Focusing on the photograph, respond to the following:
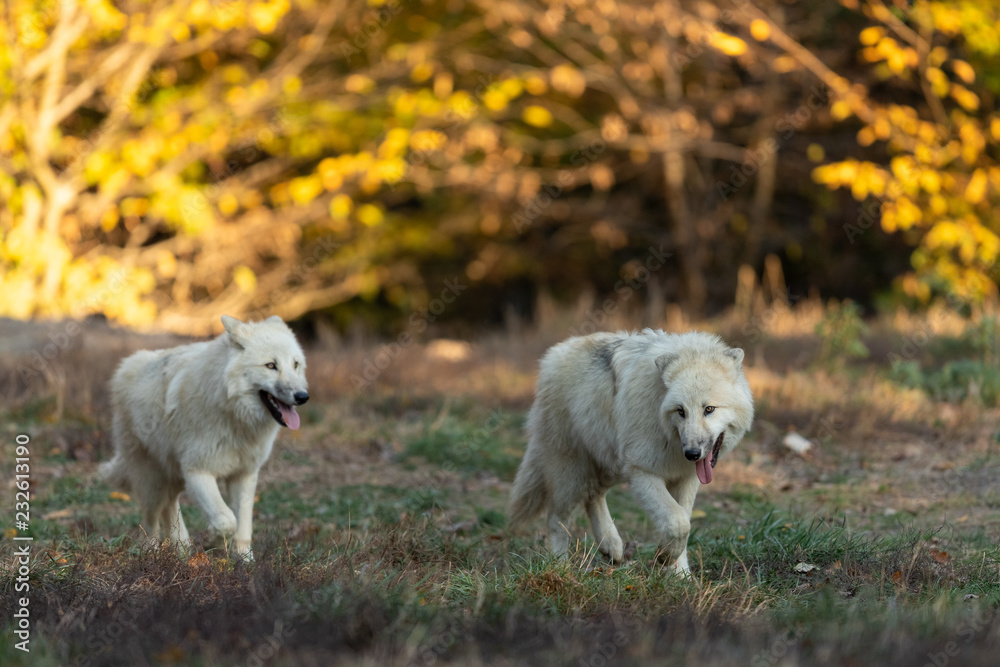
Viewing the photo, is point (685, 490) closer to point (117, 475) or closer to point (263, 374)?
point (263, 374)

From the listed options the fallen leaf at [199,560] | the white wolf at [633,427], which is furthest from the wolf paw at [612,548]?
the fallen leaf at [199,560]

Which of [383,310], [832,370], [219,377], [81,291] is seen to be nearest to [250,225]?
[81,291]

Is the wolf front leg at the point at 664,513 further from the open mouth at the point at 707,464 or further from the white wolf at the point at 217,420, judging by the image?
the white wolf at the point at 217,420

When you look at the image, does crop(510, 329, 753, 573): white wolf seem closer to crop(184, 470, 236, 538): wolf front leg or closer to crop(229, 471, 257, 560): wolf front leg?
crop(229, 471, 257, 560): wolf front leg

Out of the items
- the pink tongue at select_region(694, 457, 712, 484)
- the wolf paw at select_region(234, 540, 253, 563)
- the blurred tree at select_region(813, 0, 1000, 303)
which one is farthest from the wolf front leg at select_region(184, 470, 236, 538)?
the blurred tree at select_region(813, 0, 1000, 303)

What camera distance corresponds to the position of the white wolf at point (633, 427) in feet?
16.3

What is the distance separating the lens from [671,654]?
3.44 m

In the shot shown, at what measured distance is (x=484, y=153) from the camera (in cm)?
1833

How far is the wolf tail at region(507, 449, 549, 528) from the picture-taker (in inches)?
233

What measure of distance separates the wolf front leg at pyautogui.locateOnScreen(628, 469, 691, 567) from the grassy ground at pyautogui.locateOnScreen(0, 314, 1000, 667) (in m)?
0.17

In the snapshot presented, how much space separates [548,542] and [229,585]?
2.36m

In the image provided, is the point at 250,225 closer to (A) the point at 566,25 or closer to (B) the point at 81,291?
(B) the point at 81,291

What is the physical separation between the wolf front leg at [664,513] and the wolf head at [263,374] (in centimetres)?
203

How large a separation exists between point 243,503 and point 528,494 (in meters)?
1.78
